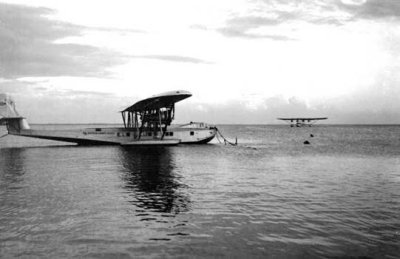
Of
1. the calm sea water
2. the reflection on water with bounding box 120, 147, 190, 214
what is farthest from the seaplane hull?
the calm sea water

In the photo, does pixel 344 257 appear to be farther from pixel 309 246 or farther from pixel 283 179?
pixel 283 179

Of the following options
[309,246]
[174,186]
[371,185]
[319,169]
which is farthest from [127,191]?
[319,169]

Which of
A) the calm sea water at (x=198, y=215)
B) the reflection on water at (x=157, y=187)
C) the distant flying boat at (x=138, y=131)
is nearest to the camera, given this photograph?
the calm sea water at (x=198, y=215)

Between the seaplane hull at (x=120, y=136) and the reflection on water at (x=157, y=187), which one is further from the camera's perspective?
the seaplane hull at (x=120, y=136)

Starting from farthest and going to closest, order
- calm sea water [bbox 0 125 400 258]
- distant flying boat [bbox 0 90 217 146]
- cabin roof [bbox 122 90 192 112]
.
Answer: distant flying boat [bbox 0 90 217 146] < cabin roof [bbox 122 90 192 112] < calm sea water [bbox 0 125 400 258]

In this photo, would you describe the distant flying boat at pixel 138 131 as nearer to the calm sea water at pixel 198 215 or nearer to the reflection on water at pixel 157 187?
the reflection on water at pixel 157 187

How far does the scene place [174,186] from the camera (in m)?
21.7

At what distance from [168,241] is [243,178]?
14836 mm

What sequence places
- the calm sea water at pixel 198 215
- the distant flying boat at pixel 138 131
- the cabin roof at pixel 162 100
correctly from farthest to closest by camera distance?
the distant flying boat at pixel 138 131 < the cabin roof at pixel 162 100 < the calm sea water at pixel 198 215

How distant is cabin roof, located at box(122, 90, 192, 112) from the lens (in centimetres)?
4850

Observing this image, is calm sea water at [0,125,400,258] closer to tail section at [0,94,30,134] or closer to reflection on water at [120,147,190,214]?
reflection on water at [120,147,190,214]

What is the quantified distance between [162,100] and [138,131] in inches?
507

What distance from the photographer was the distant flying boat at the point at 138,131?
186 feet

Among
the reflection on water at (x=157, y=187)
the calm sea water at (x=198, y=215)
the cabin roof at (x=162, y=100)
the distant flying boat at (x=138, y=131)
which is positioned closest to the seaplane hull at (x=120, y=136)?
the distant flying boat at (x=138, y=131)
